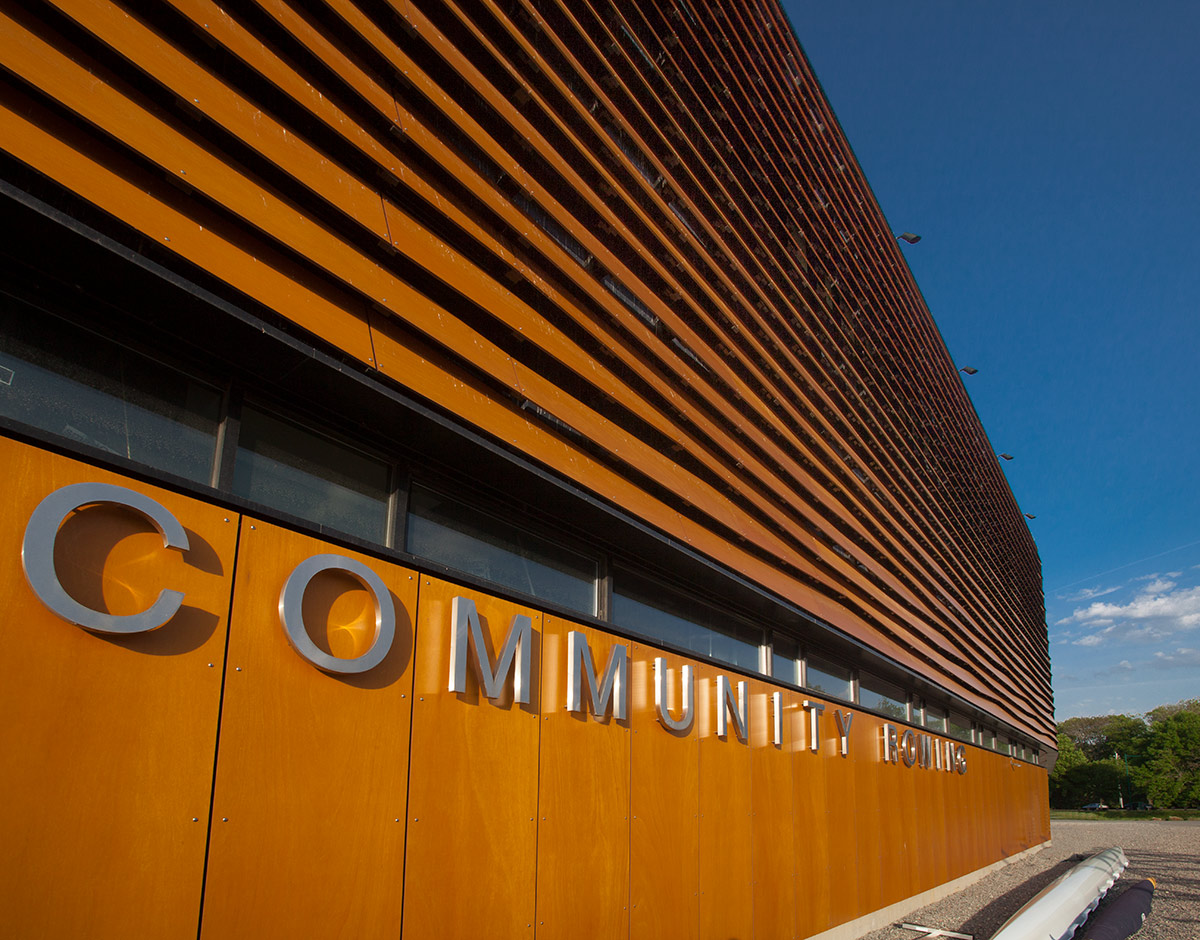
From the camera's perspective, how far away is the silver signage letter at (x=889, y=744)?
11609 mm

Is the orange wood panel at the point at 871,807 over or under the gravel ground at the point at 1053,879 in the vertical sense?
over

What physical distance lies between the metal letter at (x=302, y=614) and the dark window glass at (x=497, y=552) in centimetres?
65

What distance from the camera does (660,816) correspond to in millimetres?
6281

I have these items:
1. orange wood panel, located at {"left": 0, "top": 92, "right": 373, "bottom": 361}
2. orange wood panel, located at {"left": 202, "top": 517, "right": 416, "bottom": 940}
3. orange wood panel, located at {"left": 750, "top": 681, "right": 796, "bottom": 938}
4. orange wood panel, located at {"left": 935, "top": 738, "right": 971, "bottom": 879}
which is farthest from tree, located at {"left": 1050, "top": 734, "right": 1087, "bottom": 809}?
orange wood panel, located at {"left": 0, "top": 92, "right": 373, "bottom": 361}

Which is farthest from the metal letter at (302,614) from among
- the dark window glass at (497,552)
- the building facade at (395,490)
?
the dark window glass at (497,552)

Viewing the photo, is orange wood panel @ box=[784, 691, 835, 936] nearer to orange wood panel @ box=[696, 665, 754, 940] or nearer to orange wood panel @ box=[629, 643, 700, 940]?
orange wood panel @ box=[696, 665, 754, 940]

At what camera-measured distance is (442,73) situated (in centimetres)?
523

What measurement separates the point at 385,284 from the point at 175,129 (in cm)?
125

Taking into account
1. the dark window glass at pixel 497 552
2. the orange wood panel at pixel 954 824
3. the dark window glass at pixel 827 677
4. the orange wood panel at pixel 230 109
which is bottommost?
the orange wood panel at pixel 954 824

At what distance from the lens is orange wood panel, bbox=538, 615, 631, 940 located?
5.13 m

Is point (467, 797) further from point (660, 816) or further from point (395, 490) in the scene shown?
point (660, 816)

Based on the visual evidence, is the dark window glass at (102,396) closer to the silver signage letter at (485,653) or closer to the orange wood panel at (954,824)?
the silver signage letter at (485,653)

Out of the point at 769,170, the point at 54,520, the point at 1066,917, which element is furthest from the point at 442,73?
the point at 1066,917

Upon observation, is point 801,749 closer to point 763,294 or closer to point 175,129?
point 763,294
